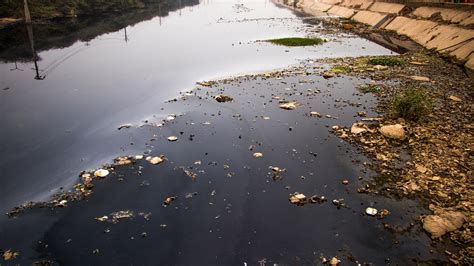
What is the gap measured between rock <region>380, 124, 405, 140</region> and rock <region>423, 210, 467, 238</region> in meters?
3.59

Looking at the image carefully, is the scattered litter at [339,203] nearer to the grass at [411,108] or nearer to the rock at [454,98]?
the grass at [411,108]

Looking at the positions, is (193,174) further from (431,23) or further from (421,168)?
(431,23)

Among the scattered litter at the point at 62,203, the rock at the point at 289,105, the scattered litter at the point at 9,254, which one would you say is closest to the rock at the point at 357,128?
the rock at the point at 289,105

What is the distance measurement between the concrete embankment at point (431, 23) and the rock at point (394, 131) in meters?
11.4

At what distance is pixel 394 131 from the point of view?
9.95m

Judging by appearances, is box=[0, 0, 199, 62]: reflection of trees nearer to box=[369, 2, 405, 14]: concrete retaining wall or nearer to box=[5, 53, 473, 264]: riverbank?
box=[5, 53, 473, 264]: riverbank

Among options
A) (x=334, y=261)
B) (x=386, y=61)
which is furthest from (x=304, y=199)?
(x=386, y=61)

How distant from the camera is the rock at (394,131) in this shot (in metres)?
9.86

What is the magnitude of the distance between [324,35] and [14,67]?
26830mm

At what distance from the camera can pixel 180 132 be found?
11.0m

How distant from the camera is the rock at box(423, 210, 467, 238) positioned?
20.6 feet

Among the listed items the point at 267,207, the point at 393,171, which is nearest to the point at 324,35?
the point at 393,171

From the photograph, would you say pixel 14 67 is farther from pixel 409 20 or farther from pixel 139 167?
pixel 409 20

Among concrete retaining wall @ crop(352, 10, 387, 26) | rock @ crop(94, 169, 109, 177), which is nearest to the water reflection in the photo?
rock @ crop(94, 169, 109, 177)
